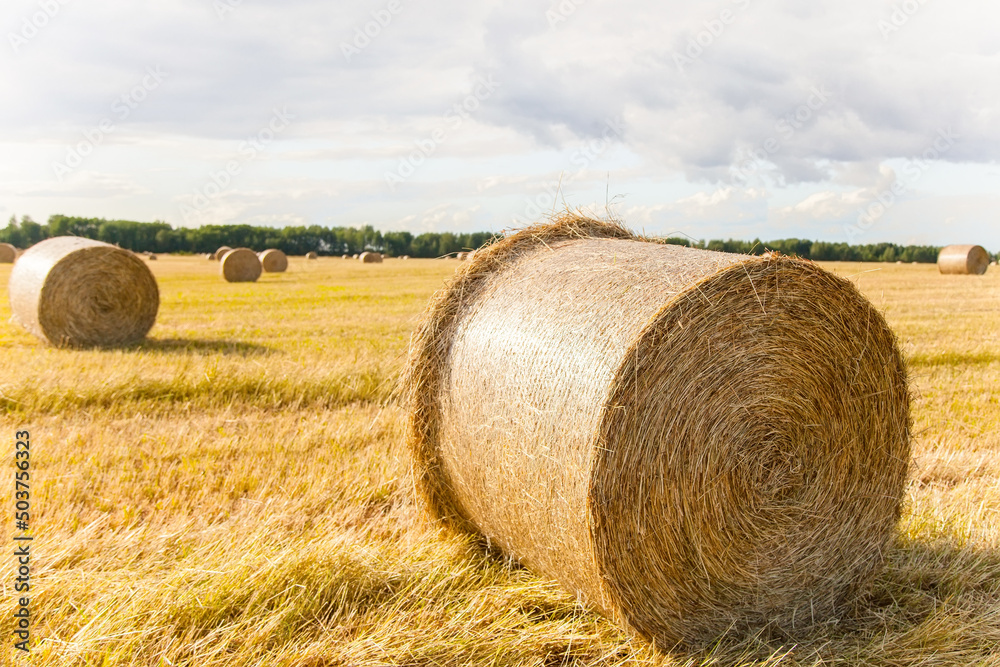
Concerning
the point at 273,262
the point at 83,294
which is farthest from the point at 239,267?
the point at 83,294

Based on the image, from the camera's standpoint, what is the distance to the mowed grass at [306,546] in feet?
11.4

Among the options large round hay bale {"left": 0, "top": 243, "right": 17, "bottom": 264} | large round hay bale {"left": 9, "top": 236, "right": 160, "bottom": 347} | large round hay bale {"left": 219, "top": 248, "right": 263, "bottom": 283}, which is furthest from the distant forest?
large round hay bale {"left": 9, "top": 236, "right": 160, "bottom": 347}

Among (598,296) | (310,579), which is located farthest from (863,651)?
(310,579)

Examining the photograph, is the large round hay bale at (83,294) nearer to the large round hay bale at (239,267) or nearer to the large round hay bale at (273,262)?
the large round hay bale at (239,267)

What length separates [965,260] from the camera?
30109 mm

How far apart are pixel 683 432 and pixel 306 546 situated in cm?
204

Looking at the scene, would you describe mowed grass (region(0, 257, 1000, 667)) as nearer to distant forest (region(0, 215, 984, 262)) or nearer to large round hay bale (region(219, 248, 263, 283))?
large round hay bale (region(219, 248, 263, 283))

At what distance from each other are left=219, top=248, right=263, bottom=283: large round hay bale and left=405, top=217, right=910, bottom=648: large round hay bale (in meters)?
23.0

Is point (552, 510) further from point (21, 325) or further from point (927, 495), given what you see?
point (21, 325)

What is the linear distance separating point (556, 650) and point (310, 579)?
3.98 feet

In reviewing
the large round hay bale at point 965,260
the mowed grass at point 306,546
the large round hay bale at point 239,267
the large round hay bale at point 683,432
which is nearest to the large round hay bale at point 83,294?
the mowed grass at point 306,546

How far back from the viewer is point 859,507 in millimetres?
4223

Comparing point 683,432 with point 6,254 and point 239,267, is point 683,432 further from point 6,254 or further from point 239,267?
point 6,254

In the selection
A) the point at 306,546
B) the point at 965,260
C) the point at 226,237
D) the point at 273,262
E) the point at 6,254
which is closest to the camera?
the point at 306,546
